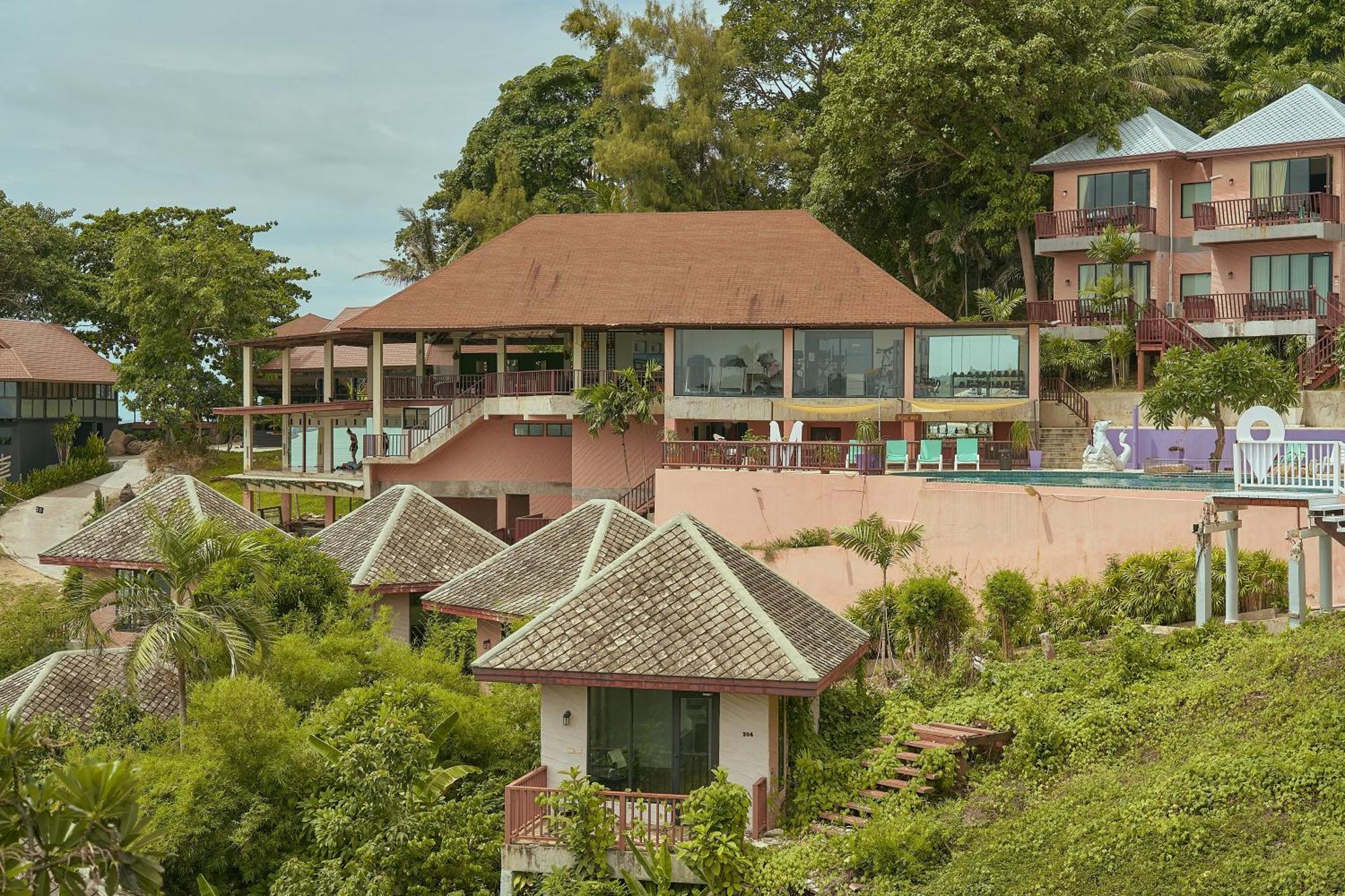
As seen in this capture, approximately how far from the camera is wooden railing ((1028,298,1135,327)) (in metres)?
46.2

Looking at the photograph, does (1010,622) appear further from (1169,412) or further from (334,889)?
(334,889)

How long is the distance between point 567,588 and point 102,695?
749cm

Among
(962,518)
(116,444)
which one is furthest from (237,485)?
(962,518)

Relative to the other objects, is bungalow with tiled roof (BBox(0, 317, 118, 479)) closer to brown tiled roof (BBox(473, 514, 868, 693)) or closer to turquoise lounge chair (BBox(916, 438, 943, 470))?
turquoise lounge chair (BBox(916, 438, 943, 470))

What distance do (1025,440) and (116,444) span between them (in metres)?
43.2

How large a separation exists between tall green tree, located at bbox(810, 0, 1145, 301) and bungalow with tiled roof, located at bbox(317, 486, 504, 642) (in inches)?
888

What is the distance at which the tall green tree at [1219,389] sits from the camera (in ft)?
103

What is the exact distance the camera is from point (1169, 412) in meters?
31.9

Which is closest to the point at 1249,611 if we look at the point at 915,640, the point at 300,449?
the point at 915,640

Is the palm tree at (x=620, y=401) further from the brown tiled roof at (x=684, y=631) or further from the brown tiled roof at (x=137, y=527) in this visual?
the brown tiled roof at (x=684, y=631)

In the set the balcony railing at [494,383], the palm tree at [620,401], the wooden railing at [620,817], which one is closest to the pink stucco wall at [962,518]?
the palm tree at [620,401]

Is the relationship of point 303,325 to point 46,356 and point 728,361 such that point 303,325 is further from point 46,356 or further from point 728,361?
point 728,361

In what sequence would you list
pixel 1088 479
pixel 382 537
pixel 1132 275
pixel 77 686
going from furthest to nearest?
pixel 1132 275
pixel 1088 479
pixel 382 537
pixel 77 686

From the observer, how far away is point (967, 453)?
3475 cm
